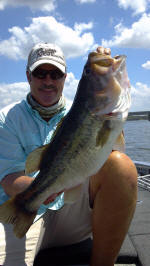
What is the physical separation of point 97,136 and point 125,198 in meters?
0.92

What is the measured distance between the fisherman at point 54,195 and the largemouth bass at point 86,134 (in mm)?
268

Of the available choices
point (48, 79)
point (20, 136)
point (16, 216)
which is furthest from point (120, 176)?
point (48, 79)

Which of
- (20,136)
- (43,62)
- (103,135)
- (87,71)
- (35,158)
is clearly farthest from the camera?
(43,62)

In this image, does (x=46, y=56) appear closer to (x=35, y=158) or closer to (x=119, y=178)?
(x=35, y=158)

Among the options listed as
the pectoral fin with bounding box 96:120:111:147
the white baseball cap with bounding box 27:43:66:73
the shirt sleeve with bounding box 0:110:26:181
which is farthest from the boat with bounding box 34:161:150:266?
the white baseball cap with bounding box 27:43:66:73

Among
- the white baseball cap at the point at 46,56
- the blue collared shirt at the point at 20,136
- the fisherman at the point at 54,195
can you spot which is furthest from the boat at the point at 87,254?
the white baseball cap at the point at 46,56

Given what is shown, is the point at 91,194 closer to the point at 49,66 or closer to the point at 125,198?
the point at 125,198

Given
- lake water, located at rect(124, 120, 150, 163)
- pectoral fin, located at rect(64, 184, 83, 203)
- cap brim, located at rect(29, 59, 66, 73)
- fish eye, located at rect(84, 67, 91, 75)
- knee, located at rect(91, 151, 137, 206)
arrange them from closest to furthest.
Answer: fish eye, located at rect(84, 67, 91, 75) < pectoral fin, located at rect(64, 184, 83, 203) < knee, located at rect(91, 151, 137, 206) < cap brim, located at rect(29, 59, 66, 73) < lake water, located at rect(124, 120, 150, 163)

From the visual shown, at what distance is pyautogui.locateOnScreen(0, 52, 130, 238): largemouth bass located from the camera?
8.38 ft

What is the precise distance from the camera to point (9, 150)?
3521 millimetres

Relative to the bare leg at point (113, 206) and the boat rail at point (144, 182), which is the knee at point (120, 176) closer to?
the bare leg at point (113, 206)

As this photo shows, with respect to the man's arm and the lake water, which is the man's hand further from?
the lake water

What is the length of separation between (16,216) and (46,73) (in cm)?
199

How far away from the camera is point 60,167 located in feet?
8.64
